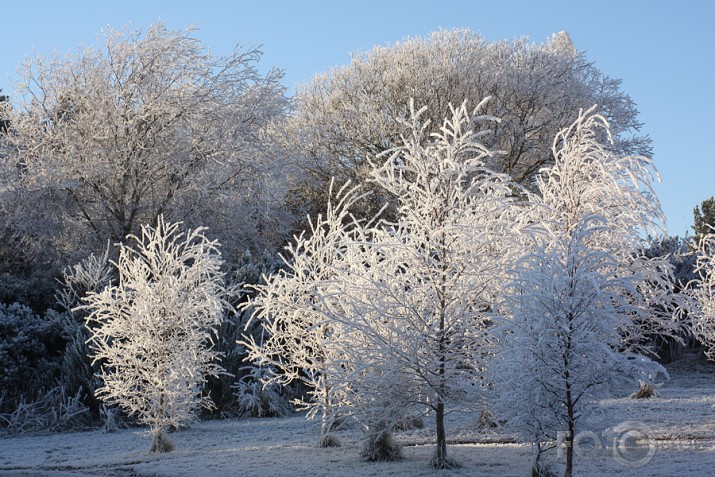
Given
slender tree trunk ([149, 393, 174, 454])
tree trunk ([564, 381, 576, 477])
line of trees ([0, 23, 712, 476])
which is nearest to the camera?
tree trunk ([564, 381, 576, 477])

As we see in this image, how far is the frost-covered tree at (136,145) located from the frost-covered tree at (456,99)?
497 cm

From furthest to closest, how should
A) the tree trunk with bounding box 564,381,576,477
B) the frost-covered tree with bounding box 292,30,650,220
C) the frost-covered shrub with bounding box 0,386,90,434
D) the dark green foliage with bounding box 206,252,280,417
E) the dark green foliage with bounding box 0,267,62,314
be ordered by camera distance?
the frost-covered tree with bounding box 292,30,650,220, the dark green foliage with bounding box 0,267,62,314, the dark green foliage with bounding box 206,252,280,417, the frost-covered shrub with bounding box 0,386,90,434, the tree trunk with bounding box 564,381,576,477

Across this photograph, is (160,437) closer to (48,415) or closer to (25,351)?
(48,415)

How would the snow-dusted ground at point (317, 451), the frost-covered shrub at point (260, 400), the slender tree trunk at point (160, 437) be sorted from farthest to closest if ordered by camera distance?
the frost-covered shrub at point (260, 400)
the slender tree trunk at point (160, 437)
the snow-dusted ground at point (317, 451)

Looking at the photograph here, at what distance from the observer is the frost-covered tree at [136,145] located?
19.8 m

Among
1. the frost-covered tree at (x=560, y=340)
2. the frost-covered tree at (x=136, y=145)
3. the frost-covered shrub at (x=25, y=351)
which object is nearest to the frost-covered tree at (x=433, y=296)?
the frost-covered tree at (x=560, y=340)

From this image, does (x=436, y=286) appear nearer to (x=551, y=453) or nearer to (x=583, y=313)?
(x=583, y=313)

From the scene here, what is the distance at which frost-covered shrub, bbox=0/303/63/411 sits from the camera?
1205 centimetres

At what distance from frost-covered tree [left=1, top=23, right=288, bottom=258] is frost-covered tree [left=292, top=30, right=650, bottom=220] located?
497 centimetres

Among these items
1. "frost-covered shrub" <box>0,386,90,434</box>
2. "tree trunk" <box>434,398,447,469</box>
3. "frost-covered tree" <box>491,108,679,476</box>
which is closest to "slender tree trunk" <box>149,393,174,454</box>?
"frost-covered shrub" <box>0,386,90,434</box>

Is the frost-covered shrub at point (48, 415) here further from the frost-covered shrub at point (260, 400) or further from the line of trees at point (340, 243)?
the frost-covered shrub at point (260, 400)

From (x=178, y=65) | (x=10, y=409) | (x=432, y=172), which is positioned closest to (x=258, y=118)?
(x=178, y=65)

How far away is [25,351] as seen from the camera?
1266 centimetres

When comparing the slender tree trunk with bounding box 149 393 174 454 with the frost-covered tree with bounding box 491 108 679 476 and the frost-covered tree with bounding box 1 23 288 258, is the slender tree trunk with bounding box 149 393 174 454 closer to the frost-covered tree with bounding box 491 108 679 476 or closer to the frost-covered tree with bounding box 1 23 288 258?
the frost-covered tree with bounding box 491 108 679 476
